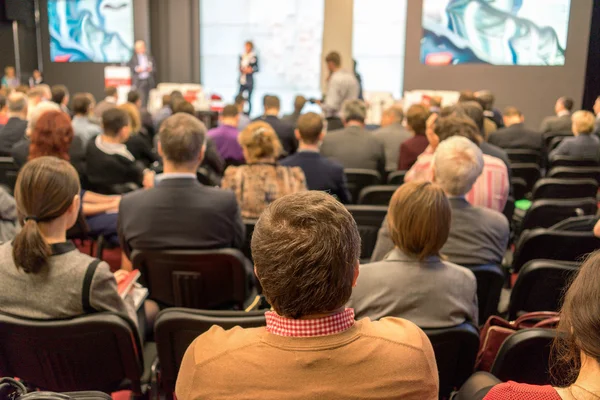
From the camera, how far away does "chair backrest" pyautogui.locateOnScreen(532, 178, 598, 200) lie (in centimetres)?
447

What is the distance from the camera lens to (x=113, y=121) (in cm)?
456

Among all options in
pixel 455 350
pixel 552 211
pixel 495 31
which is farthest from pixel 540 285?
pixel 495 31

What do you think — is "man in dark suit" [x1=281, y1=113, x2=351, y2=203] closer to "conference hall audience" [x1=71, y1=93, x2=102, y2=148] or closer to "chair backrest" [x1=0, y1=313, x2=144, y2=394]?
"chair backrest" [x1=0, y1=313, x2=144, y2=394]

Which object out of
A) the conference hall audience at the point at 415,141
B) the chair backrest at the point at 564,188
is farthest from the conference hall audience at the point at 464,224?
the conference hall audience at the point at 415,141

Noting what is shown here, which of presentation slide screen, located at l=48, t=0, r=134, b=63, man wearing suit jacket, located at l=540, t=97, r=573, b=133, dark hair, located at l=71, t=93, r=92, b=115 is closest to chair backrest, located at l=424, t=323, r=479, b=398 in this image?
dark hair, located at l=71, t=93, r=92, b=115

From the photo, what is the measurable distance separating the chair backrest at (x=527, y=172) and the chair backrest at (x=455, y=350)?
382 cm

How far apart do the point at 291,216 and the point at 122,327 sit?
3.06 feet

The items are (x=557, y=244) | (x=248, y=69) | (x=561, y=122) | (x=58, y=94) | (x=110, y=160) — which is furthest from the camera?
(x=248, y=69)

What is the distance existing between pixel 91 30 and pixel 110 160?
419 inches

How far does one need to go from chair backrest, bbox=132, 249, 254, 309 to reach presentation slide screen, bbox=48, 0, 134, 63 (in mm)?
11857

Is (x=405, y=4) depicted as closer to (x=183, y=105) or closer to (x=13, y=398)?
(x=183, y=105)

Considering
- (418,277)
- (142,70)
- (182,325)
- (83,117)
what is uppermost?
(142,70)

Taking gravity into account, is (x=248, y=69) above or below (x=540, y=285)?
above

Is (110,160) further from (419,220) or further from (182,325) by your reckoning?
(419,220)
